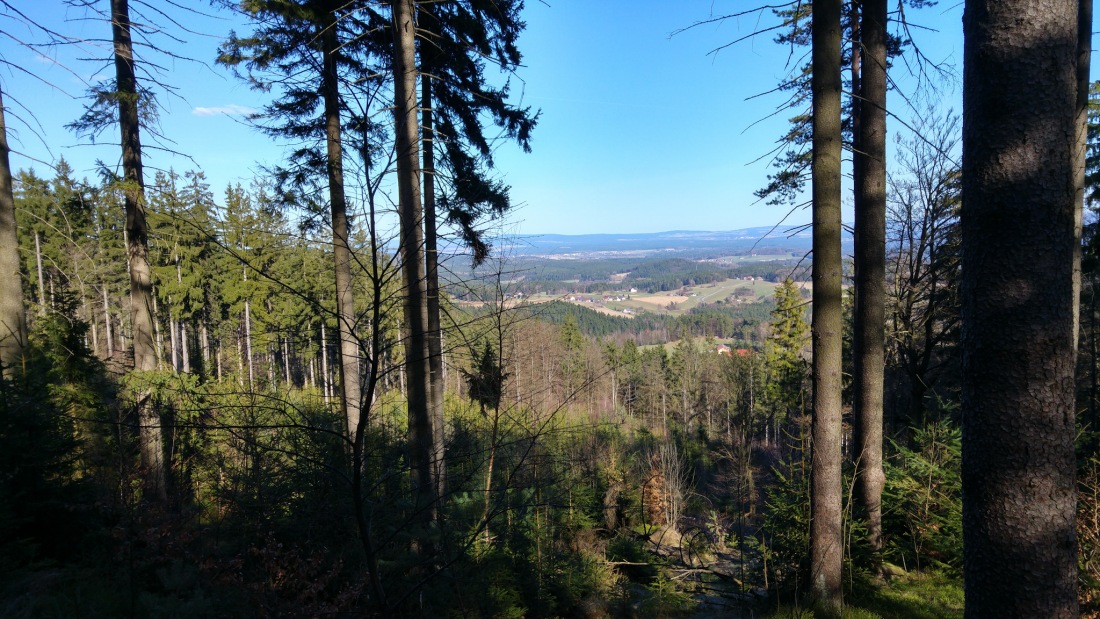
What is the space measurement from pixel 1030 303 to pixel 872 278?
4074 millimetres

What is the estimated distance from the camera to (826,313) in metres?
4.36

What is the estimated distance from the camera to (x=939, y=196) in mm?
9359

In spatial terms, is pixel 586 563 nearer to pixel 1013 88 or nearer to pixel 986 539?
pixel 986 539

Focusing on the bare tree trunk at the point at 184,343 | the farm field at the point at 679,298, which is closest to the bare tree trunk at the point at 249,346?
the bare tree trunk at the point at 184,343

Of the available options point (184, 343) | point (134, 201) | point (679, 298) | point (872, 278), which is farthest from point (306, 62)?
point (679, 298)

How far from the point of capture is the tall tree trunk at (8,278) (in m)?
5.68

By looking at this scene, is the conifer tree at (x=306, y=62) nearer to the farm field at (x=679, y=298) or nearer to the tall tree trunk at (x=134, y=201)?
the tall tree trunk at (x=134, y=201)

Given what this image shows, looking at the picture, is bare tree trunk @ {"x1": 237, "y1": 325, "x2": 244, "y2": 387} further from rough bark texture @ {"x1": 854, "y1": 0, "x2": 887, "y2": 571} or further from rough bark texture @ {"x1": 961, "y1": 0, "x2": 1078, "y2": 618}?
rough bark texture @ {"x1": 854, "y1": 0, "x2": 887, "y2": 571}

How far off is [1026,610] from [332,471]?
9.82 feet

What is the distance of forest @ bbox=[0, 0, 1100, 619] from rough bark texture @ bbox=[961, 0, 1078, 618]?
1cm

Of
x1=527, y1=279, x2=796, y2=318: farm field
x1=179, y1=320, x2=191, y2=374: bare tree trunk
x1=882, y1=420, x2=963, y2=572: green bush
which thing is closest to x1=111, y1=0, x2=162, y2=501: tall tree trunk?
x1=882, y1=420, x2=963, y2=572: green bush

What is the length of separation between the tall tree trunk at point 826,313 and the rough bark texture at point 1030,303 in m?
2.14

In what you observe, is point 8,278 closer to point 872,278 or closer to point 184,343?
point 872,278

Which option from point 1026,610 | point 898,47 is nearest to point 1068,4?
point 1026,610
